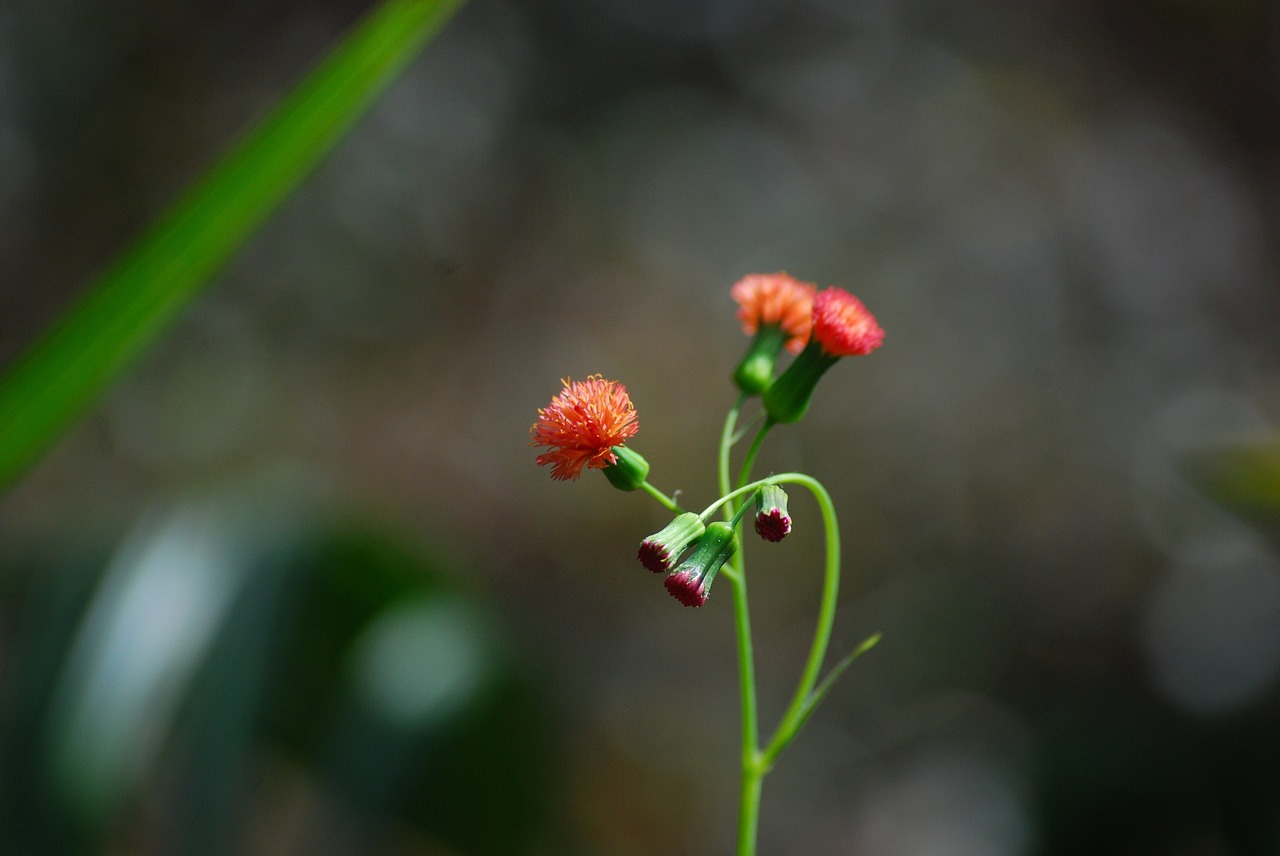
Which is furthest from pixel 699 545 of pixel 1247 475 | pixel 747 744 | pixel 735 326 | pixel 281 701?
pixel 735 326

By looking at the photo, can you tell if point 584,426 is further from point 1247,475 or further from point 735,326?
point 735,326

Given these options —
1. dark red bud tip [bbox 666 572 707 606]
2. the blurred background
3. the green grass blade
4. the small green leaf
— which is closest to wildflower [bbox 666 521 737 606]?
dark red bud tip [bbox 666 572 707 606]

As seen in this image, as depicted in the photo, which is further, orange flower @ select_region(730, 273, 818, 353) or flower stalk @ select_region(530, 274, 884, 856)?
orange flower @ select_region(730, 273, 818, 353)

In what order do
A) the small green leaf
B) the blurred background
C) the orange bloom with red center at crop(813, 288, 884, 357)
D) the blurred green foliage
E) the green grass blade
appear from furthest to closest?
the blurred background → the small green leaf → the blurred green foliage → the orange bloom with red center at crop(813, 288, 884, 357) → the green grass blade

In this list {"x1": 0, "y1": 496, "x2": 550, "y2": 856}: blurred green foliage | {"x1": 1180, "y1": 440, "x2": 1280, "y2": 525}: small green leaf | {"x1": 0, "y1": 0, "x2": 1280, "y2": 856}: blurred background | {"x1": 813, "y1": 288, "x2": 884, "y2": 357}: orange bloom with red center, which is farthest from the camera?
{"x1": 0, "y1": 0, "x2": 1280, "y2": 856}: blurred background

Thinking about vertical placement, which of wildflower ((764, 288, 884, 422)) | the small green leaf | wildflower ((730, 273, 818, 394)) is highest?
the small green leaf

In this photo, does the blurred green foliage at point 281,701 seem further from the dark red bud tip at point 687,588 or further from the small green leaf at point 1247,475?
the small green leaf at point 1247,475

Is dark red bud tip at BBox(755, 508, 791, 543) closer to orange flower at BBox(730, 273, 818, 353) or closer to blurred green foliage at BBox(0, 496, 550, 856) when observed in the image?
orange flower at BBox(730, 273, 818, 353)

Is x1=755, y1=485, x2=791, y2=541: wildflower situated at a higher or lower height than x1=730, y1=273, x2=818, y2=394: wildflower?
lower
